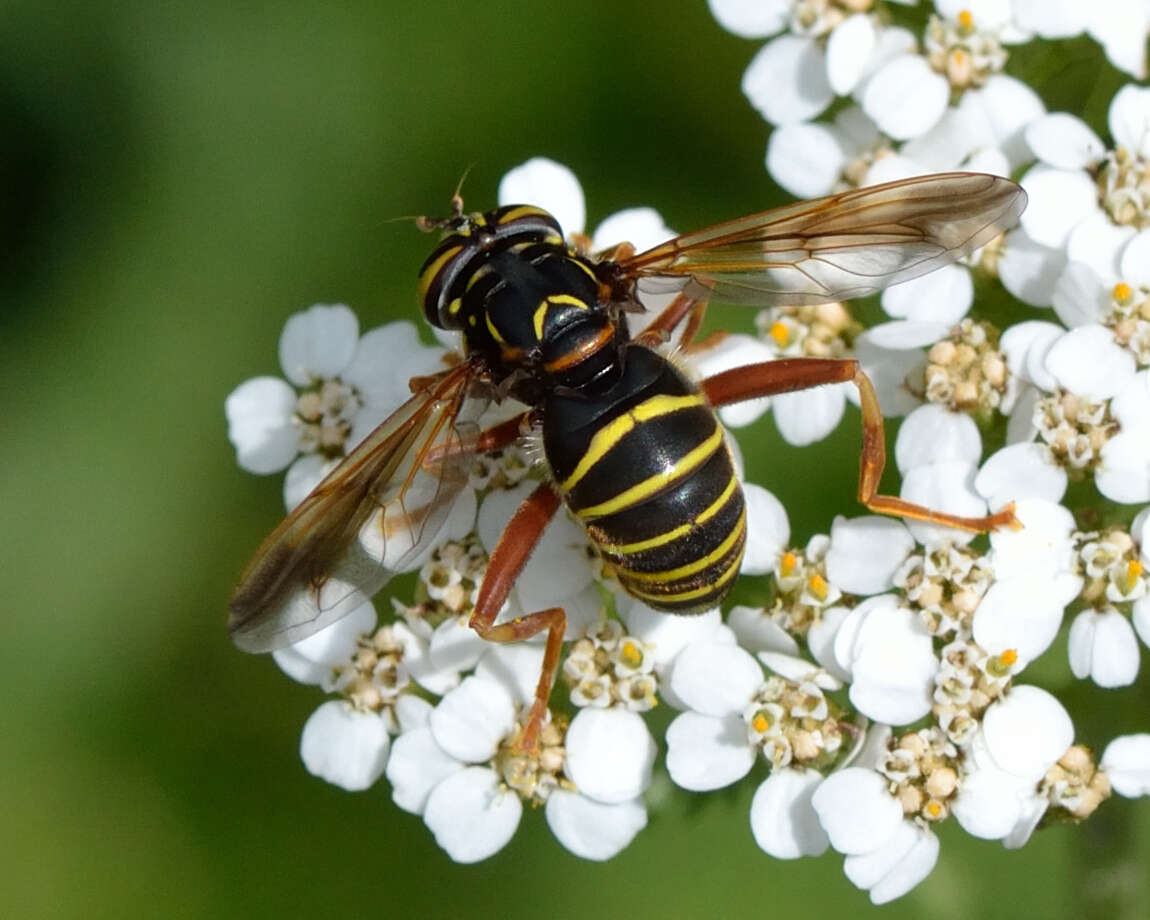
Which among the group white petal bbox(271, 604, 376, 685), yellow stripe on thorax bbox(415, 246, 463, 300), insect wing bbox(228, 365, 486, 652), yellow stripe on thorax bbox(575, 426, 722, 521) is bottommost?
white petal bbox(271, 604, 376, 685)

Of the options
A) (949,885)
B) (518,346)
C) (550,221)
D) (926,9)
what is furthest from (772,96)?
(949,885)

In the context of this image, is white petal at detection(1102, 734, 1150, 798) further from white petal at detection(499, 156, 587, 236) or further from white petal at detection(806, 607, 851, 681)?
white petal at detection(499, 156, 587, 236)

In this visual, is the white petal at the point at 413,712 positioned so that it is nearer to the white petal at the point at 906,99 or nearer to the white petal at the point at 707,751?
the white petal at the point at 707,751

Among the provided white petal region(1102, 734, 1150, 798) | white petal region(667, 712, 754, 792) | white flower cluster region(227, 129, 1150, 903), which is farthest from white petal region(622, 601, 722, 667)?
white petal region(1102, 734, 1150, 798)

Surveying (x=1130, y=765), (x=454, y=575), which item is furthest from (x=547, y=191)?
(x=1130, y=765)

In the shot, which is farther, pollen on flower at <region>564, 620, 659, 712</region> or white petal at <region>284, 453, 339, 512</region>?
white petal at <region>284, 453, 339, 512</region>

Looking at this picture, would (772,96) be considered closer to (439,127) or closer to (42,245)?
(439,127)

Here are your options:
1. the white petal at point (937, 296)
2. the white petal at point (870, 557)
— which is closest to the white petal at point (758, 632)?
the white petal at point (870, 557)
